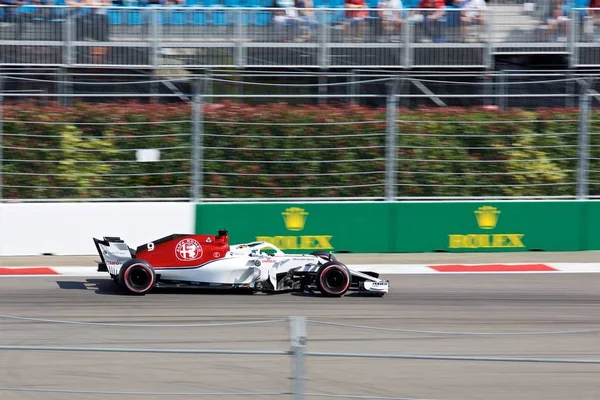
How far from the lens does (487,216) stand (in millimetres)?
13977

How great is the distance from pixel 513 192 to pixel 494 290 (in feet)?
10.2

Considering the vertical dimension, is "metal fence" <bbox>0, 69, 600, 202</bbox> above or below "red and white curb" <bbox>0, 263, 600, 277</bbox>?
above

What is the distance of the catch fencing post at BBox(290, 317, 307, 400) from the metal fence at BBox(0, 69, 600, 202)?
8516mm

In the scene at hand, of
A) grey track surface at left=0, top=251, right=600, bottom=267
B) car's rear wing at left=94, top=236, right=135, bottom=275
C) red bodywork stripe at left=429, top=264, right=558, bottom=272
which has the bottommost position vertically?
red bodywork stripe at left=429, top=264, right=558, bottom=272

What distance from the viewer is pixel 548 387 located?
663 cm

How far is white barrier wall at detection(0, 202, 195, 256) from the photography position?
13.2 meters

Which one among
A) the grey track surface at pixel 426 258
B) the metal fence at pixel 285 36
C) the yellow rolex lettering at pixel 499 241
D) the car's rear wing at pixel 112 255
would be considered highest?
the metal fence at pixel 285 36

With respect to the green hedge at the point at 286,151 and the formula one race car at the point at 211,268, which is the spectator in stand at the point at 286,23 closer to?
the green hedge at the point at 286,151

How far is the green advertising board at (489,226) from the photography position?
13898 mm

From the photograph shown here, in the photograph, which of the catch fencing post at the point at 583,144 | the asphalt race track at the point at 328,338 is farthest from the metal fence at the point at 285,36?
the asphalt race track at the point at 328,338

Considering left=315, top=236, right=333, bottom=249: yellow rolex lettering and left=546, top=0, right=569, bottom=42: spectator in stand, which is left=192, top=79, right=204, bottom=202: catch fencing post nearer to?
left=315, top=236, right=333, bottom=249: yellow rolex lettering

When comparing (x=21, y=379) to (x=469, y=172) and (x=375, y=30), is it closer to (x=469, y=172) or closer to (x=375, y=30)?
(x=469, y=172)

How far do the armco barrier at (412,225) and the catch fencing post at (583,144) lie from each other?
0.79ft

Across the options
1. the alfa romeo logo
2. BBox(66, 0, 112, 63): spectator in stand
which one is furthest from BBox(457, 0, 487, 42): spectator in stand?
the alfa romeo logo
